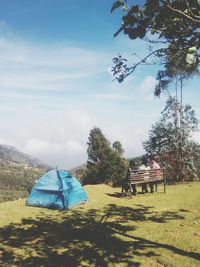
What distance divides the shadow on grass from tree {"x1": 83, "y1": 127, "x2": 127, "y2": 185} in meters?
47.2

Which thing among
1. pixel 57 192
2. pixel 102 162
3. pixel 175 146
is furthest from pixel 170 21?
pixel 102 162

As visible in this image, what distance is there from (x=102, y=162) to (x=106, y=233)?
53.1m

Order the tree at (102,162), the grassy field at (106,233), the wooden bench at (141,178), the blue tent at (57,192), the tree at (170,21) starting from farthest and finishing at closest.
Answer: the tree at (102,162), the wooden bench at (141,178), the blue tent at (57,192), the grassy field at (106,233), the tree at (170,21)

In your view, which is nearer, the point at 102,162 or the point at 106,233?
the point at 106,233

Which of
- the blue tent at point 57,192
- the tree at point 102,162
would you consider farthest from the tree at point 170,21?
the tree at point 102,162

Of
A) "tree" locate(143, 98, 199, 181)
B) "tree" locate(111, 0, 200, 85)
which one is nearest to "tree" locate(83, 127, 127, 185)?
Answer: "tree" locate(143, 98, 199, 181)

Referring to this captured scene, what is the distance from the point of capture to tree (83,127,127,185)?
63.8m

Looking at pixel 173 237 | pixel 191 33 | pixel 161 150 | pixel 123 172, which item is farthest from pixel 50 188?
pixel 123 172

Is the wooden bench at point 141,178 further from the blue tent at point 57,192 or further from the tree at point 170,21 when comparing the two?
the tree at point 170,21

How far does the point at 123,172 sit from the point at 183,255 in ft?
179

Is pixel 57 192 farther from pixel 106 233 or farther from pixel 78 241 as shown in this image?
pixel 78 241

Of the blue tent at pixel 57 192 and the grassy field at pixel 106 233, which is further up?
the blue tent at pixel 57 192

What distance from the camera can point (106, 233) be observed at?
12.1 meters

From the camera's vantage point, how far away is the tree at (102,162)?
63819 mm
